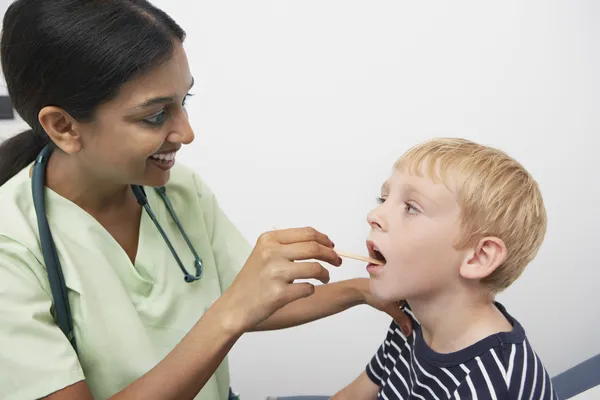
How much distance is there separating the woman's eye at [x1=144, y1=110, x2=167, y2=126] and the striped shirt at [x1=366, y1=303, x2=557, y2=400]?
0.58 meters

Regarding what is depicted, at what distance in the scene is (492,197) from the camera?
85cm

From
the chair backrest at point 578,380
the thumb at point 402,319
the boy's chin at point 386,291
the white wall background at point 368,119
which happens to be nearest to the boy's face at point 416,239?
the boy's chin at point 386,291

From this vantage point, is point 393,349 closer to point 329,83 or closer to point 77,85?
point 77,85

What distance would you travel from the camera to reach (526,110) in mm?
1726

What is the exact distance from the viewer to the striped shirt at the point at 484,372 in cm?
79

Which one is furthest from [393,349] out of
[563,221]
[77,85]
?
[563,221]

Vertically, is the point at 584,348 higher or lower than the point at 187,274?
lower

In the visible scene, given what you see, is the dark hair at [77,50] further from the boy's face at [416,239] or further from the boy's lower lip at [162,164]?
the boy's face at [416,239]

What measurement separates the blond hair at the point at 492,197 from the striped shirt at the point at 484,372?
12 centimetres

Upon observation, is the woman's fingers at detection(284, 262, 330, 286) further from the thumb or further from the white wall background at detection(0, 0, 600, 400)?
the white wall background at detection(0, 0, 600, 400)

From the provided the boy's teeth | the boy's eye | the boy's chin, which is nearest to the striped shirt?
the boy's chin

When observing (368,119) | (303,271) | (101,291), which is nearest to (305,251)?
(303,271)

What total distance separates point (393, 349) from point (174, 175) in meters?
0.58

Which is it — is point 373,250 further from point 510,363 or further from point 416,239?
point 510,363
